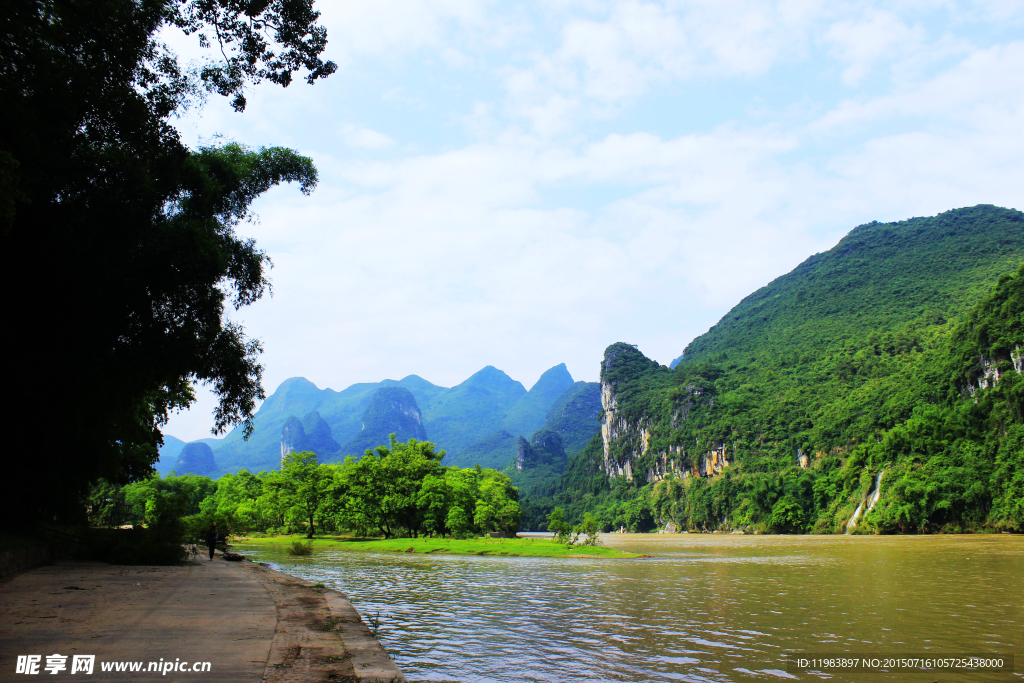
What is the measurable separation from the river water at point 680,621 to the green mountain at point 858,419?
204 ft

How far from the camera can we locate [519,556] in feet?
136

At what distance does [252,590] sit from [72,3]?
12.9 metres

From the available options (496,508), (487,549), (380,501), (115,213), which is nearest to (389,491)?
(380,501)

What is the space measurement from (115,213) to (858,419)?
4849 inches

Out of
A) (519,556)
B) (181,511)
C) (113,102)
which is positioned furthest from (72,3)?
(519,556)

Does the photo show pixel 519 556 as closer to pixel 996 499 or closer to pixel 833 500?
pixel 996 499

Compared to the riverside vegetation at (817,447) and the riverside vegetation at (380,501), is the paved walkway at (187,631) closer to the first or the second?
the riverside vegetation at (817,447)

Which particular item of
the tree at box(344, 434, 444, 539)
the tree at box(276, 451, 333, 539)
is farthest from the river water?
the tree at box(276, 451, 333, 539)

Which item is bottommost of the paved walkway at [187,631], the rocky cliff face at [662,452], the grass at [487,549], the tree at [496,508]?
the grass at [487,549]

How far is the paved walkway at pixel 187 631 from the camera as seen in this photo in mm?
6695

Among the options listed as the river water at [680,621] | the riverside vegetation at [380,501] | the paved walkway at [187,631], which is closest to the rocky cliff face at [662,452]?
the riverside vegetation at [380,501]

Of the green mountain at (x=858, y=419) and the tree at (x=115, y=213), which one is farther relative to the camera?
the green mountain at (x=858, y=419)

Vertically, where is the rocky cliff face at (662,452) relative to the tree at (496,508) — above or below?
above

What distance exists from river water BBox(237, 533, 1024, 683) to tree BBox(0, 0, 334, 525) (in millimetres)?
8309
